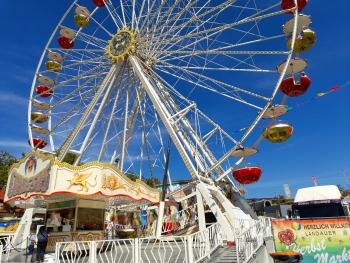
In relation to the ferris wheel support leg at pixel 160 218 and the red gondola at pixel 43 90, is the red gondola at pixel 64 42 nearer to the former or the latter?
the red gondola at pixel 43 90

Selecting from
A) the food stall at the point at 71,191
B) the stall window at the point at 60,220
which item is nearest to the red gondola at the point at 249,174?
the food stall at the point at 71,191

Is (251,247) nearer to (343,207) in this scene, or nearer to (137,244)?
(137,244)

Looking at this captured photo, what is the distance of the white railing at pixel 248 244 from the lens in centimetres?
805

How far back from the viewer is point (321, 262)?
7266 mm

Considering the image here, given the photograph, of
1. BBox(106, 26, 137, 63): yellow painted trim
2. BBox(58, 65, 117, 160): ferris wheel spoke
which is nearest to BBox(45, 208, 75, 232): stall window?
BBox(58, 65, 117, 160): ferris wheel spoke

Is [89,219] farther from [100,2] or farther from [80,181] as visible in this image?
[100,2]

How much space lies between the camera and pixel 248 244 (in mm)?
8594

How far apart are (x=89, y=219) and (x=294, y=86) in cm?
1082

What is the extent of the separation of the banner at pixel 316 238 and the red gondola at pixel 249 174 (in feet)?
13.8

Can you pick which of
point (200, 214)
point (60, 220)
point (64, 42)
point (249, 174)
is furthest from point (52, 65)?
point (249, 174)

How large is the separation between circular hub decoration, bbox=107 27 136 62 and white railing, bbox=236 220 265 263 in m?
11.5

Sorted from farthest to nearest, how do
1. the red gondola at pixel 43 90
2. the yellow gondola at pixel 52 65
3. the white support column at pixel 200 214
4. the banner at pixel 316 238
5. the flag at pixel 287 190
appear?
the flag at pixel 287 190 → the yellow gondola at pixel 52 65 → the red gondola at pixel 43 90 → the white support column at pixel 200 214 → the banner at pixel 316 238

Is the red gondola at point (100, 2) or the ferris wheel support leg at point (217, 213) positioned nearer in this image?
the ferris wheel support leg at point (217, 213)

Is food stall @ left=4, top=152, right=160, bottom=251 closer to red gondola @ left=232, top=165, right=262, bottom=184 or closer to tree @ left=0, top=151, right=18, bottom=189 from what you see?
red gondola @ left=232, top=165, right=262, bottom=184
